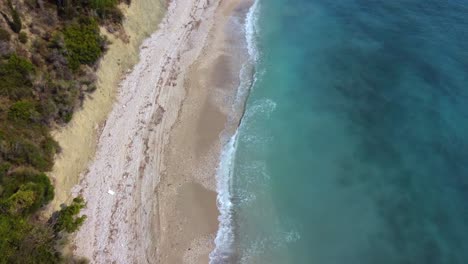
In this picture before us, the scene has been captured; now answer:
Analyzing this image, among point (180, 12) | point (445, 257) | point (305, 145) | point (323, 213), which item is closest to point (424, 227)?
point (445, 257)

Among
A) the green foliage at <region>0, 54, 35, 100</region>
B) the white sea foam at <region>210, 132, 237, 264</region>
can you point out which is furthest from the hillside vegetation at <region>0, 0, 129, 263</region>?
the white sea foam at <region>210, 132, 237, 264</region>

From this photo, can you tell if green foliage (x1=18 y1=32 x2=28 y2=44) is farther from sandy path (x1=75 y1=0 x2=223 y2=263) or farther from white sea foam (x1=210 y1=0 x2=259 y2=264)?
white sea foam (x1=210 y1=0 x2=259 y2=264)

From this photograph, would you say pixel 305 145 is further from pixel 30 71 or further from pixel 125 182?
pixel 30 71

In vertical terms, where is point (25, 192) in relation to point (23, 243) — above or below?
above

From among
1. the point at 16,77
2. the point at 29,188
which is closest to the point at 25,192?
the point at 29,188

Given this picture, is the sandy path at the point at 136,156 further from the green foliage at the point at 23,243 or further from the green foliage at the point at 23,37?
the green foliage at the point at 23,37

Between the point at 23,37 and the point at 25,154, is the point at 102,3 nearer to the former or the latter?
the point at 23,37

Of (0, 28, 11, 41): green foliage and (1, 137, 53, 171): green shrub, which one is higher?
(0, 28, 11, 41): green foliage
